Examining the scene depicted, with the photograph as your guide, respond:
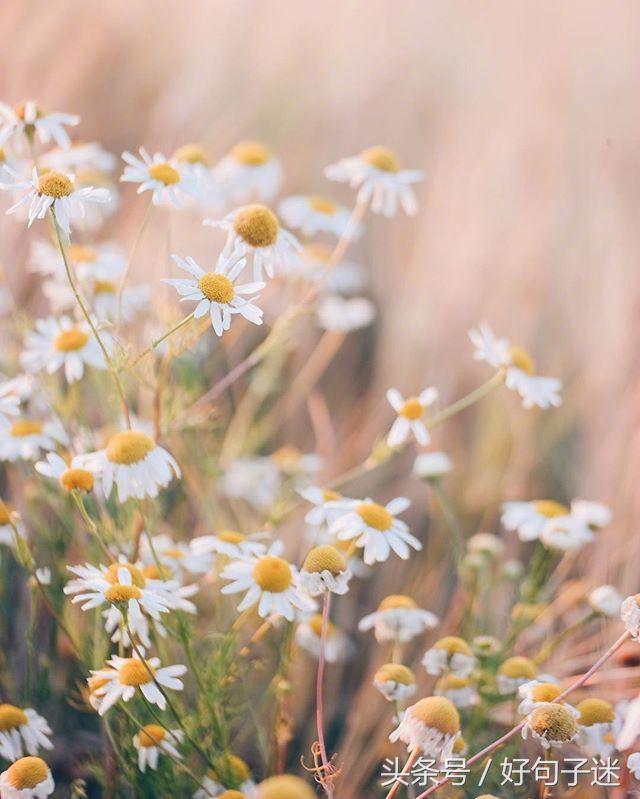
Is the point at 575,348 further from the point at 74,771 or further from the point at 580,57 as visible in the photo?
the point at 74,771

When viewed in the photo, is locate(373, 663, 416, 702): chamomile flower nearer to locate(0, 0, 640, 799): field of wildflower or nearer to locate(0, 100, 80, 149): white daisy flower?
locate(0, 0, 640, 799): field of wildflower

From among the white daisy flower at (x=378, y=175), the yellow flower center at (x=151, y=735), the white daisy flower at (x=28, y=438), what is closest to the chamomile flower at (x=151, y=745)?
the yellow flower center at (x=151, y=735)

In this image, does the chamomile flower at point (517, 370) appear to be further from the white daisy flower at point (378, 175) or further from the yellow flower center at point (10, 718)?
the yellow flower center at point (10, 718)

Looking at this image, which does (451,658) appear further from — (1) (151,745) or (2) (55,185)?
(2) (55,185)

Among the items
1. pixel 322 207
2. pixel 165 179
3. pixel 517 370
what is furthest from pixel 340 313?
pixel 165 179

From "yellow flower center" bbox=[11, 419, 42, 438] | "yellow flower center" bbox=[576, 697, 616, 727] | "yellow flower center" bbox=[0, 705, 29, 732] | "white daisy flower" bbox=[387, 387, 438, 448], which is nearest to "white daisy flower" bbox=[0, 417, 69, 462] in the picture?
"yellow flower center" bbox=[11, 419, 42, 438]
